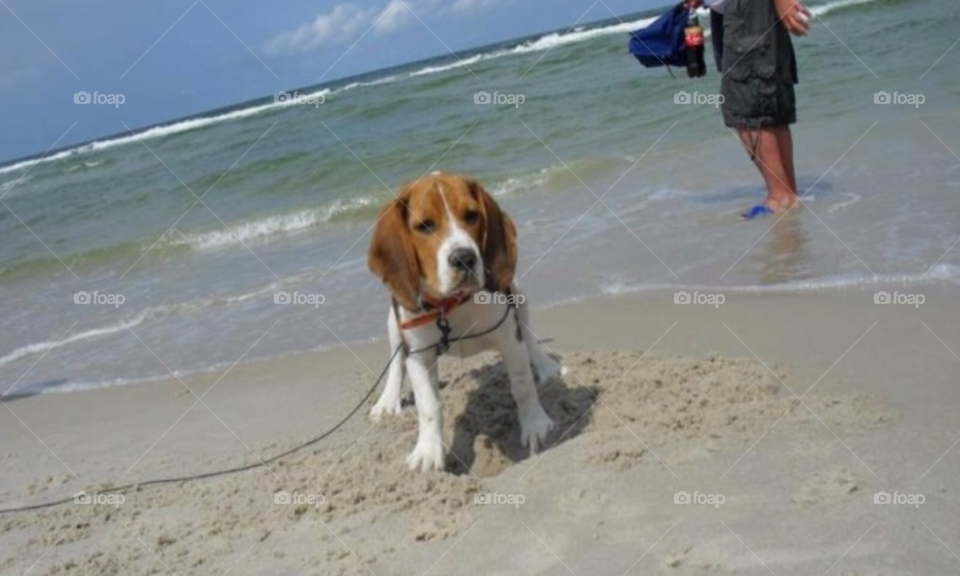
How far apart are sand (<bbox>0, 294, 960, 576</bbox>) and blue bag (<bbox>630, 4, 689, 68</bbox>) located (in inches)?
122

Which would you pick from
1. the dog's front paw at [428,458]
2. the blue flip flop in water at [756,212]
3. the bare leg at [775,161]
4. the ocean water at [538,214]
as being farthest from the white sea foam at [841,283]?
the dog's front paw at [428,458]

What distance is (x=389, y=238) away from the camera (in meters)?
4.06

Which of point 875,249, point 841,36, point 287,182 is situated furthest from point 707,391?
point 841,36

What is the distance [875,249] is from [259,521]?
403 centimetres

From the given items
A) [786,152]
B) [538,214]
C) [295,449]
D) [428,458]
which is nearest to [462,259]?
[428,458]

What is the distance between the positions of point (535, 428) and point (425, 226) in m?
1.01

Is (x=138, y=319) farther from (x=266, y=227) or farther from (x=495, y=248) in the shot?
(x=495, y=248)

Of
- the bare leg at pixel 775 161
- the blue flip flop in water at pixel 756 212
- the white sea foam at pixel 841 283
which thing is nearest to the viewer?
the white sea foam at pixel 841 283

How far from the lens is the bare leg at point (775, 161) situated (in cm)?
746

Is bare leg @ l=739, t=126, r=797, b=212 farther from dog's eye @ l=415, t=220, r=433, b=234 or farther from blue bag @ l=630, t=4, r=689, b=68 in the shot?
dog's eye @ l=415, t=220, r=433, b=234

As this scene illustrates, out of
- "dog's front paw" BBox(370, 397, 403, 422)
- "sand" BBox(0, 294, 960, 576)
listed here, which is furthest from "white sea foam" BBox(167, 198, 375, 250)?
"dog's front paw" BBox(370, 397, 403, 422)

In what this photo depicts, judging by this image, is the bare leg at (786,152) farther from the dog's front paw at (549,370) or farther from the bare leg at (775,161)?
the dog's front paw at (549,370)

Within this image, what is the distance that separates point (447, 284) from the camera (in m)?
3.85

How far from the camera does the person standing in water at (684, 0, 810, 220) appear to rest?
7379 millimetres
